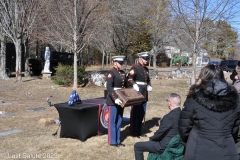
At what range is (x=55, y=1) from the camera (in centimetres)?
1505

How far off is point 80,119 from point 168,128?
2.21 metres

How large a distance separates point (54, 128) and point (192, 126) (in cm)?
431

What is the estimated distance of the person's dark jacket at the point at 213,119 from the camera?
274 centimetres

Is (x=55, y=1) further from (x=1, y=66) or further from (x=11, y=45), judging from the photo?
(x=11, y=45)

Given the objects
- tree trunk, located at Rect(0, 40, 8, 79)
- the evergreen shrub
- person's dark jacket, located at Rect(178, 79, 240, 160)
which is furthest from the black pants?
tree trunk, located at Rect(0, 40, 8, 79)

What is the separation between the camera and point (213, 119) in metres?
2.74

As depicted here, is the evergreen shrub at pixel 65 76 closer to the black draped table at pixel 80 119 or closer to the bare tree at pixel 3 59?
the bare tree at pixel 3 59

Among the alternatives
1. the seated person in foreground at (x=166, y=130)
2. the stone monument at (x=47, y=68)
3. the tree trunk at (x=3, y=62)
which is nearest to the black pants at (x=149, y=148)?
the seated person in foreground at (x=166, y=130)

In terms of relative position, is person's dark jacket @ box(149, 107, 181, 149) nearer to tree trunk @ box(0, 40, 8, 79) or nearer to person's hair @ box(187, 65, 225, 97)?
Answer: person's hair @ box(187, 65, 225, 97)

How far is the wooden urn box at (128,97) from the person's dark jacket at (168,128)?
1343 millimetres

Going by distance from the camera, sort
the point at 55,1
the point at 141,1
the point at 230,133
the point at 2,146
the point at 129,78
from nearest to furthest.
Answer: the point at 230,133, the point at 2,146, the point at 129,78, the point at 55,1, the point at 141,1

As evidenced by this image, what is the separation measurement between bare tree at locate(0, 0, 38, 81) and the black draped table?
35.8ft

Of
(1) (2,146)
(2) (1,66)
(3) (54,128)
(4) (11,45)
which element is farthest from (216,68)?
(4) (11,45)

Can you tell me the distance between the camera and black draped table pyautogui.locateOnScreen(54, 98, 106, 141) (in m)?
5.49
